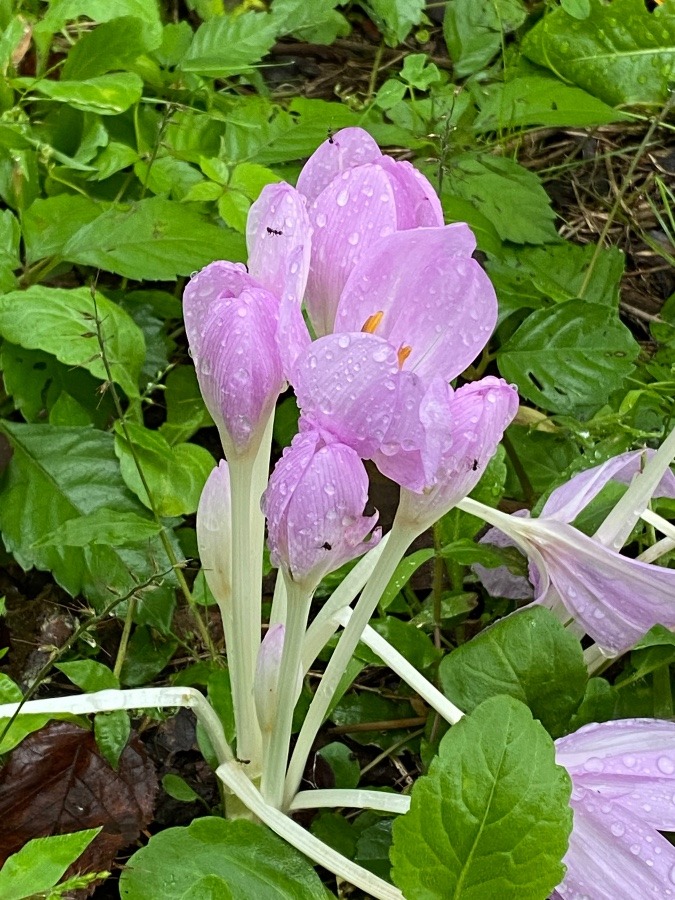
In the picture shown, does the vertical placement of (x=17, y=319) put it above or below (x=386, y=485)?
above

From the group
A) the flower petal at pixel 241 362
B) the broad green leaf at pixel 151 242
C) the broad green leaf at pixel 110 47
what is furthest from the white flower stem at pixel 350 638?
the broad green leaf at pixel 110 47

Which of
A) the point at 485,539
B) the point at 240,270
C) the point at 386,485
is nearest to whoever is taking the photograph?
the point at 240,270

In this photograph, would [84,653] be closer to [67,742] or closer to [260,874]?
[67,742]

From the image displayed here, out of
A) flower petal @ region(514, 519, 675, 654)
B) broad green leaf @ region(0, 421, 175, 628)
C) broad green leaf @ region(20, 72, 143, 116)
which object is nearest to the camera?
flower petal @ region(514, 519, 675, 654)

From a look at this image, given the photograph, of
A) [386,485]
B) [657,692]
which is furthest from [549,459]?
[657,692]

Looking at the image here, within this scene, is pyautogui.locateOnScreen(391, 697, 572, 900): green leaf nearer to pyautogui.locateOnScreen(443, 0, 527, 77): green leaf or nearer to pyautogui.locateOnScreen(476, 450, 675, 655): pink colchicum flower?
pyautogui.locateOnScreen(476, 450, 675, 655): pink colchicum flower

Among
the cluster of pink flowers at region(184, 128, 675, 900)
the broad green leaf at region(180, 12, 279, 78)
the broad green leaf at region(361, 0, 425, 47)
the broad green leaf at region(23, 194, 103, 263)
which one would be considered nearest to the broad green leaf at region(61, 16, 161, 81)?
the broad green leaf at region(180, 12, 279, 78)

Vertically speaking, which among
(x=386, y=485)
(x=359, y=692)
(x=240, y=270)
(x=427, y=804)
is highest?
(x=240, y=270)

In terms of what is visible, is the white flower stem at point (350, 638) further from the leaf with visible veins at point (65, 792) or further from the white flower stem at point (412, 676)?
the leaf with visible veins at point (65, 792)
